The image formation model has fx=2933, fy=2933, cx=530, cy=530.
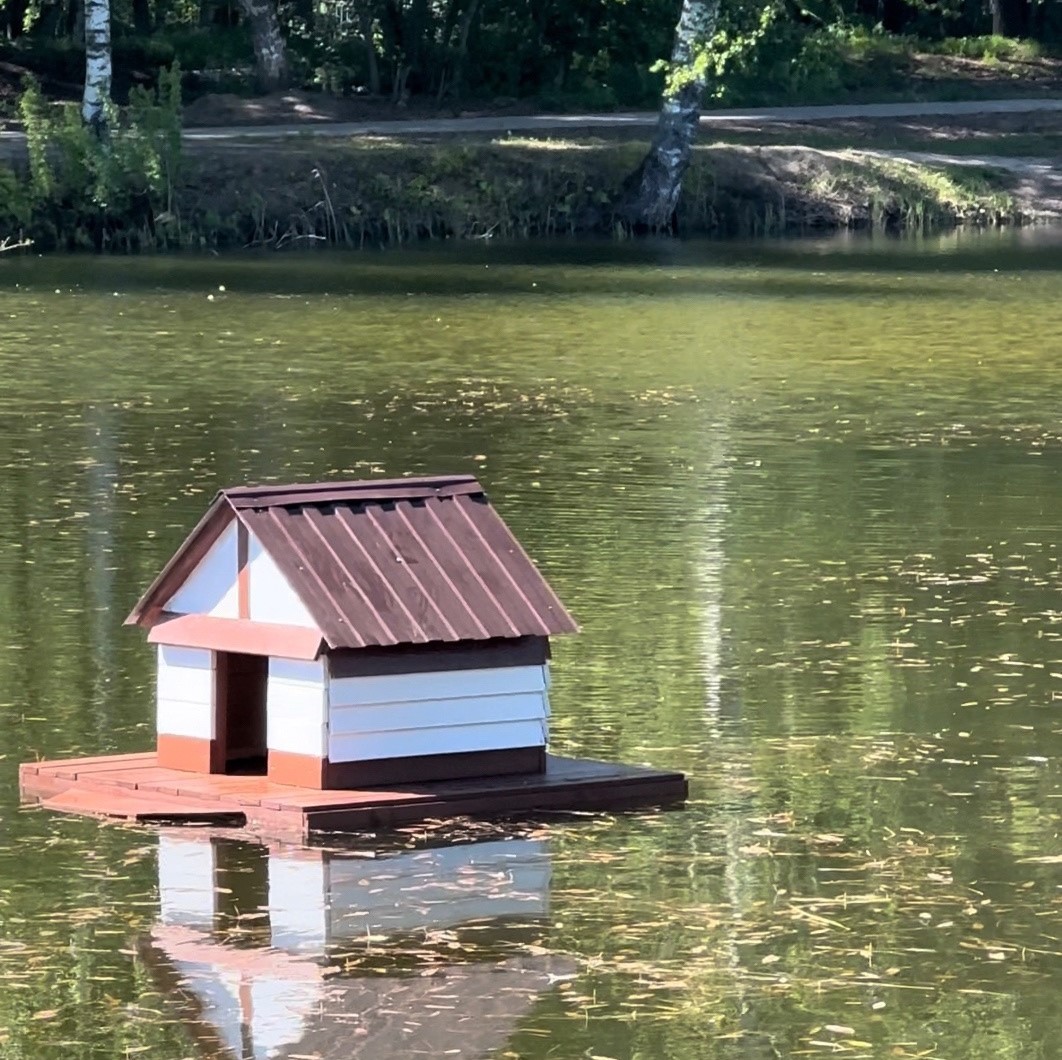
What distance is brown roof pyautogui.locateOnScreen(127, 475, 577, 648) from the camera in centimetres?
1018

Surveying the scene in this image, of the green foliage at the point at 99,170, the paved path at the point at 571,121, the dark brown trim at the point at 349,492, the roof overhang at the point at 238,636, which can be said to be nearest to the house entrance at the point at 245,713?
the roof overhang at the point at 238,636

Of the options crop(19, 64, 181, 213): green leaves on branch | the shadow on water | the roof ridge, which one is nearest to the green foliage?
crop(19, 64, 181, 213): green leaves on branch

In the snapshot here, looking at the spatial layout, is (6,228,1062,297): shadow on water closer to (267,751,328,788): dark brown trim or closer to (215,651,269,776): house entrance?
(215,651,269,776): house entrance

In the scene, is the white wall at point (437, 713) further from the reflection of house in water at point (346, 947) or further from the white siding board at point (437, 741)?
the reflection of house in water at point (346, 947)

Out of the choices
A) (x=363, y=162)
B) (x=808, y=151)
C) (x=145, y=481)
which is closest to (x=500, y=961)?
(x=145, y=481)

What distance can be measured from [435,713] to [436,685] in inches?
4.0

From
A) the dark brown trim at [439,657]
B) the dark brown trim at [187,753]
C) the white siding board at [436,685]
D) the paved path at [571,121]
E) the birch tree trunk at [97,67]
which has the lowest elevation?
the dark brown trim at [187,753]

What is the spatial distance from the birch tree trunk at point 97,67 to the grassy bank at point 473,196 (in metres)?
1.58

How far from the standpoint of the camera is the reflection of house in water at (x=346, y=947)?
7.79m

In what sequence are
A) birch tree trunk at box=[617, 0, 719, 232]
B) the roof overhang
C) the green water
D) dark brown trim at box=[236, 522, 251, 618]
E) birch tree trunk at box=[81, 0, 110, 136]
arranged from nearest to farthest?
1. the green water
2. the roof overhang
3. dark brown trim at box=[236, 522, 251, 618]
4. birch tree trunk at box=[81, 0, 110, 136]
5. birch tree trunk at box=[617, 0, 719, 232]

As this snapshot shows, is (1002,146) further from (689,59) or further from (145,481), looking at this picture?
(145,481)

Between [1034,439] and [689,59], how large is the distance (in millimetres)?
22022

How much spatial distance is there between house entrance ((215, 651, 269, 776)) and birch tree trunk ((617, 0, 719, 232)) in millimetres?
30532

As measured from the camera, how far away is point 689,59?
42.6 m
